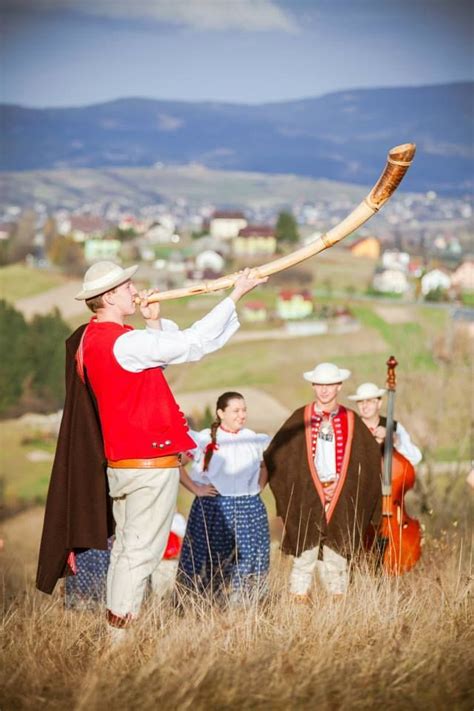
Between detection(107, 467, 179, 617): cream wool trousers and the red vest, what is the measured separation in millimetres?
106

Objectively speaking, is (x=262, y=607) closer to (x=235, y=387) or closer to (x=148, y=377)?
(x=148, y=377)

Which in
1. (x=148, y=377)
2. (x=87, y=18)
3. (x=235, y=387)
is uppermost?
(x=87, y=18)

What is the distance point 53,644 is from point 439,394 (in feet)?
78.6

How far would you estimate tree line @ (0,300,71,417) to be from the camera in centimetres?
4297

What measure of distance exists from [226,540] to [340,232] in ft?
7.23

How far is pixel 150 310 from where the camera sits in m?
5.44

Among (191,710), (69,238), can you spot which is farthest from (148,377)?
(69,238)

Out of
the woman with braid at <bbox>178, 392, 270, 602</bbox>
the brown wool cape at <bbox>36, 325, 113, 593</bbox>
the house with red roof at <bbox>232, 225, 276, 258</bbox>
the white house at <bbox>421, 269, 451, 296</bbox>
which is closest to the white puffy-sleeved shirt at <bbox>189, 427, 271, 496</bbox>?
the woman with braid at <bbox>178, 392, 270, 602</bbox>

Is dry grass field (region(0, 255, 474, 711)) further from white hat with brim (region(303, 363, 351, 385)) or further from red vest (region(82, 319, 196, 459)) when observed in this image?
white hat with brim (region(303, 363, 351, 385))

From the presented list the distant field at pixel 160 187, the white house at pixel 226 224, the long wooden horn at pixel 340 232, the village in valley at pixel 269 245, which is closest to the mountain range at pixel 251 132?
the distant field at pixel 160 187

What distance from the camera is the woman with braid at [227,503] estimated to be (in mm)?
7082

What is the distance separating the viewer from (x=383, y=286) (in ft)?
170

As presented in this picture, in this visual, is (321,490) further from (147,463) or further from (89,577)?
(147,463)

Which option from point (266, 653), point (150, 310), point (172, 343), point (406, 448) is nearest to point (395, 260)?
point (406, 448)
